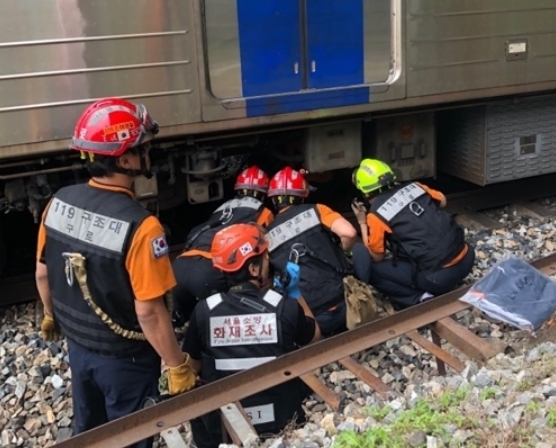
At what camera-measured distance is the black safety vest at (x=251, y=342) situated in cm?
356

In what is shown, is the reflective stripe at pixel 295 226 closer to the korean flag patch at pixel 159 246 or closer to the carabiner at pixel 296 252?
the carabiner at pixel 296 252

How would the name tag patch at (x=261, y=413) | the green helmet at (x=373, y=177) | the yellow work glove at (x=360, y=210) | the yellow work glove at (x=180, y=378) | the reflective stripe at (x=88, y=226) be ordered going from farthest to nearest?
the yellow work glove at (x=360, y=210)
the green helmet at (x=373, y=177)
the name tag patch at (x=261, y=413)
the yellow work glove at (x=180, y=378)
the reflective stripe at (x=88, y=226)

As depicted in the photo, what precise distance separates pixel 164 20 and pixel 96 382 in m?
2.34

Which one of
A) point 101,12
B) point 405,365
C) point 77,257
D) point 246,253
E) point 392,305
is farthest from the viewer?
point 392,305

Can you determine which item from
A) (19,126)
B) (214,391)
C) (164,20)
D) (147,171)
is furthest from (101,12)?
(214,391)

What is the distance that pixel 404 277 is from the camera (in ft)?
16.8

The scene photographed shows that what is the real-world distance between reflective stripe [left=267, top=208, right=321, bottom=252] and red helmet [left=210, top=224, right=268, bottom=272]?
113 cm

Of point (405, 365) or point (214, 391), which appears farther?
point (405, 365)

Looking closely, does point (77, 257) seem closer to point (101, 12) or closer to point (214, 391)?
point (214, 391)

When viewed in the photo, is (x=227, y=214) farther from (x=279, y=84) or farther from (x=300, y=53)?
(x=300, y=53)

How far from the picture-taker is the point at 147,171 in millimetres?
3312

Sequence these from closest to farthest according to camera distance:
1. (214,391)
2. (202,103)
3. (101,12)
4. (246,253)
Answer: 1. (214,391)
2. (246,253)
3. (101,12)
4. (202,103)

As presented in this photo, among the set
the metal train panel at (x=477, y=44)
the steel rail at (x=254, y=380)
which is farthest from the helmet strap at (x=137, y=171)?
the metal train panel at (x=477, y=44)

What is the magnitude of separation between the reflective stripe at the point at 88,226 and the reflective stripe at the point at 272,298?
80 cm
